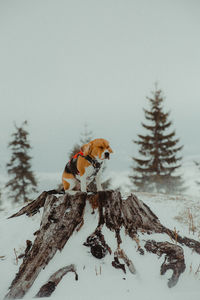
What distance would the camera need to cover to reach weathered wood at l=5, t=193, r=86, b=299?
2.66 metres

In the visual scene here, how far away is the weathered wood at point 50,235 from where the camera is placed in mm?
2660

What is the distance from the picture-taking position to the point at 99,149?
3.75m

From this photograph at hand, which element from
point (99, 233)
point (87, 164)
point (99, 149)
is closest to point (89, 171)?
point (87, 164)

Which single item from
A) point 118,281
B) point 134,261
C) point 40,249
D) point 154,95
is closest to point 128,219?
point 134,261

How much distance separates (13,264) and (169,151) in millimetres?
16526

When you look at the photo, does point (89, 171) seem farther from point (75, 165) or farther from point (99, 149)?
point (99, 149)

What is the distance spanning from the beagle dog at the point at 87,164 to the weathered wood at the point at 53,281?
160 centimetres

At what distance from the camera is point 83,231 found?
3422mm

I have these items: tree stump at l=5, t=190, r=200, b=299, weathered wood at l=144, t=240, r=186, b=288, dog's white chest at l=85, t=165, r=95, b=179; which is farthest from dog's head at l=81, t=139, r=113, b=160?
weathered wood at l=144, t=240, r=186, b=288

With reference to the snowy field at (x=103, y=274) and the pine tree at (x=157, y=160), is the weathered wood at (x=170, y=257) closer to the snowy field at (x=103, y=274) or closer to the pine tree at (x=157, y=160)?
the snowy field at (x=103, y=274)

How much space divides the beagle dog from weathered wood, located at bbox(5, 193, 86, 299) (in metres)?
0.50

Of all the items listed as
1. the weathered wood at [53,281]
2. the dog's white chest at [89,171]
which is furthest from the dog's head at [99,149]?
the weathered wood at [53,281]

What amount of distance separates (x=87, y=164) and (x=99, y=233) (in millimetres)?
1393

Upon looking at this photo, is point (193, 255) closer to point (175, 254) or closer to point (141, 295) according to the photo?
point (175, 254)
